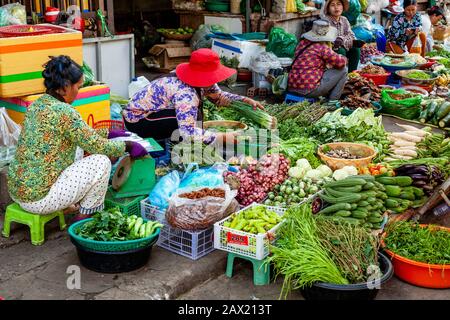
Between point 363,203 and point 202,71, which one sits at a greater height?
point 202,71

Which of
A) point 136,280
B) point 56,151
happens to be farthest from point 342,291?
point 56,151

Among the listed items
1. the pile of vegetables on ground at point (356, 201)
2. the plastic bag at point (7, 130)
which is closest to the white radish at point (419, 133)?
the pile of vegetables on ground at point (356, 201)

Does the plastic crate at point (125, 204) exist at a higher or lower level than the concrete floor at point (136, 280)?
higher

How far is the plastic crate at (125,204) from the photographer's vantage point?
4.68 metres

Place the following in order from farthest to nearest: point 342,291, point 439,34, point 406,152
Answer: point 439,34 → point 406,152 → point 342,291

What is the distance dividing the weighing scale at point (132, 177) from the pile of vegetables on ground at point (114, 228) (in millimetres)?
555

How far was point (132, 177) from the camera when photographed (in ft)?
15.7

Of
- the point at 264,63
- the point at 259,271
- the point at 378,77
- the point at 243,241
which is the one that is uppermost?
the point at 264,63

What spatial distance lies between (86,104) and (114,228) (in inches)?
75.7

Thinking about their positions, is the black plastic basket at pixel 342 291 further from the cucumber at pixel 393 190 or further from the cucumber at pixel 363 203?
the cucumber at pixel 393 190

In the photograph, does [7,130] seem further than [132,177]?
Yes

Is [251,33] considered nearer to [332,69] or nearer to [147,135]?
[332,69]

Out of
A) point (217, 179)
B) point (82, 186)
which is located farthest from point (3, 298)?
point (217, 179)

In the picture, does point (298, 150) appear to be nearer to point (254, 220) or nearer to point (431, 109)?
point (254, 220)
